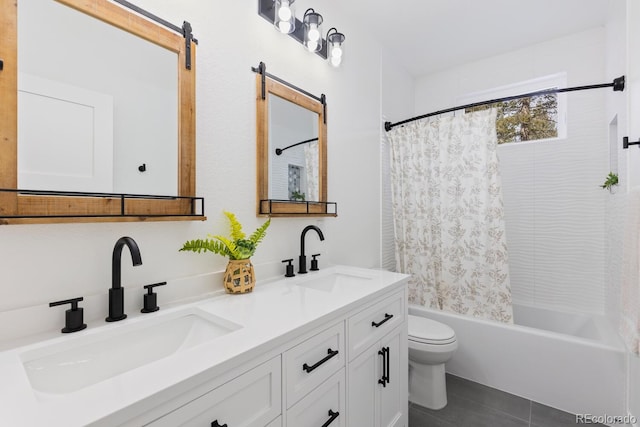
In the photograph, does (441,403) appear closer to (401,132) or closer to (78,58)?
(401,132)

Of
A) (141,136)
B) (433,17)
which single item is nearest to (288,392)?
(141,136)

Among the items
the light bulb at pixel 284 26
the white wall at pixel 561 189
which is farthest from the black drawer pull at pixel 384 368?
the white wall at pixel 561 189

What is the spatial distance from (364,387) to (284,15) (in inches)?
67.9

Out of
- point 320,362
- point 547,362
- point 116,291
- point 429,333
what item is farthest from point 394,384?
point 116,291

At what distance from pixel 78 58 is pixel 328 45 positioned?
1.38m

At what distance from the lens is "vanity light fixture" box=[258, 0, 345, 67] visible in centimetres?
145

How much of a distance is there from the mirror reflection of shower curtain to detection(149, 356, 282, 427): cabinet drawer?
1070 millimetres

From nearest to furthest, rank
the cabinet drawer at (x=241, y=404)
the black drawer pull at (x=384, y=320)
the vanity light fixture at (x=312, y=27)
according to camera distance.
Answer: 1. the cabinet drawer at (x=241, y=404)
2. the black drawer pull at (x=384, y=320)
3. the vanity light fixture at (x=312, y=27)

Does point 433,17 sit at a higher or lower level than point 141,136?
higher

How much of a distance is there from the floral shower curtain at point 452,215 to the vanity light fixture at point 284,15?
1.32 meters

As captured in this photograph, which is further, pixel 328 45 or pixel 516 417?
pixel 328 45

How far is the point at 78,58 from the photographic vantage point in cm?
91

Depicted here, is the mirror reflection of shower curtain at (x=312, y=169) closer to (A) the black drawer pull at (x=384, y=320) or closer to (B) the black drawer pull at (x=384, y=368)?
(A) the black drawer pull at (x=384, y=320)

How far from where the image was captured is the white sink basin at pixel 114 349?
28.2 inches
